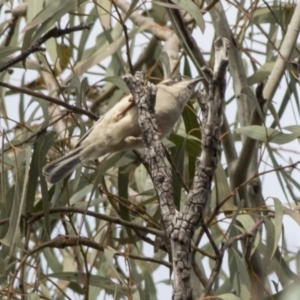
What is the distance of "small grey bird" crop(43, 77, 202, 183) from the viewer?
2156 mm

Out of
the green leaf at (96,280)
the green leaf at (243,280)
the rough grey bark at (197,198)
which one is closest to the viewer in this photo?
the rough grey bark at (197,198)

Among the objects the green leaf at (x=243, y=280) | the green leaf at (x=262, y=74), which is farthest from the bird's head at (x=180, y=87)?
the green leaf at (x=243, y=280)

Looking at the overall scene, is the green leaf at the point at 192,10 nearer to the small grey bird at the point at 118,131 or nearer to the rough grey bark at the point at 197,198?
the small grey bird at the point at 118,131

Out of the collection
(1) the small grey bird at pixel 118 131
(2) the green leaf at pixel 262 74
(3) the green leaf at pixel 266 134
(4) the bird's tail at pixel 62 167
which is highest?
(2) the green leaf at pixel 262 74

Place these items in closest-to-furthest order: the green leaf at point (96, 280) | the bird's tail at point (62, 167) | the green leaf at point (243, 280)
Answer: 1. the green leaf at point (243, 280)
2. the bird's tail at point (62, 167)
3. the green leaf at point (96, 280)

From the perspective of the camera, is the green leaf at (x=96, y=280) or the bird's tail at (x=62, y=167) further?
the green leaf at (x=96, y=280)

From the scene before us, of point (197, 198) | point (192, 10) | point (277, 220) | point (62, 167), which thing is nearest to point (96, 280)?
point (62, 167)

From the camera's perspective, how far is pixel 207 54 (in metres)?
3.12

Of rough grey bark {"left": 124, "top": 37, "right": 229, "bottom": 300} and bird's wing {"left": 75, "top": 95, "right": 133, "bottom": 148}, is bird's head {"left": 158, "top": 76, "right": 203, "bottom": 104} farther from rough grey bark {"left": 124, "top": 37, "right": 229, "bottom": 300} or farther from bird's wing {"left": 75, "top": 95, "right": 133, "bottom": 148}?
rough grey bark {"left": 124, "top": 37, "right": 229, "bottom": 300}

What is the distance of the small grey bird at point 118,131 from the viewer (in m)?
2.16

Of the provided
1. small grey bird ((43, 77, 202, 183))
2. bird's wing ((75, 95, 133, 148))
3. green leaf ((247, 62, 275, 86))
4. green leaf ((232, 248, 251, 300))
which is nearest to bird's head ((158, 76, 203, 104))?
small grey bird ((43, 77, 202, 183))

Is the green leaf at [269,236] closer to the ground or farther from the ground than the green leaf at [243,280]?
farther from the ground

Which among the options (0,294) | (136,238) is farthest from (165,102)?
(0,294)

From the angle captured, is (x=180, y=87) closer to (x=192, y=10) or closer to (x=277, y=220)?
(x=192, y=10)
